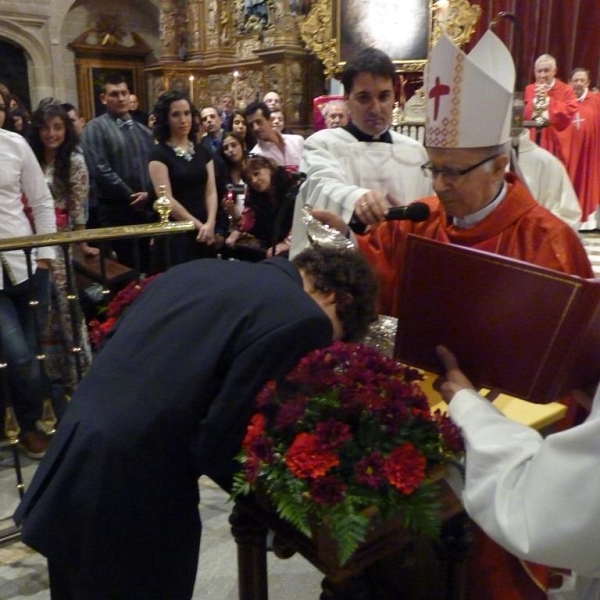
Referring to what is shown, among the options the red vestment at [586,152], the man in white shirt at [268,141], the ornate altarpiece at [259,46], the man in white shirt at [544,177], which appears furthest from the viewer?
the ornate altarpiece at [259,46]

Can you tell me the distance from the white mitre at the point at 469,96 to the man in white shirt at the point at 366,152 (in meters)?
0.33

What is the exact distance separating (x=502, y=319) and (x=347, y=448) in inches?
15.9

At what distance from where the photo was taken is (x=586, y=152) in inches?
314

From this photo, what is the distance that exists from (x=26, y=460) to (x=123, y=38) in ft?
38.3

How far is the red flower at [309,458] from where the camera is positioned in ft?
3.74

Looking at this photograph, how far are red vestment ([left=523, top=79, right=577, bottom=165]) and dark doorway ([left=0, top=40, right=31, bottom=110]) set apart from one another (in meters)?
8.65

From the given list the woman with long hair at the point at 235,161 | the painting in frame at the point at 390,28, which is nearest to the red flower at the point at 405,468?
the woman with long hair at the point at 235,161

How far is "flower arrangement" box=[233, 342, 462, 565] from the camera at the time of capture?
1139mm

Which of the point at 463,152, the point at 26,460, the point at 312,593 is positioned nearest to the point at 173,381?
the point at 463,152

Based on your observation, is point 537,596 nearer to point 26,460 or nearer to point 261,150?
point 26,460

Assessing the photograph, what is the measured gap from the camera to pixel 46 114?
3461 mm

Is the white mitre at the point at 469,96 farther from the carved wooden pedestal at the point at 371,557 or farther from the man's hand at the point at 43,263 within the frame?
the man's hand at the point at 43,263

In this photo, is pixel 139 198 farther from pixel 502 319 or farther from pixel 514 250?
pixel 502 319

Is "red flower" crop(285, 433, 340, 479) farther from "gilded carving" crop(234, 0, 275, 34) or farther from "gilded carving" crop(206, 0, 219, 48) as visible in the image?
"gilded carving" crop(206, 0, 219, 48)
